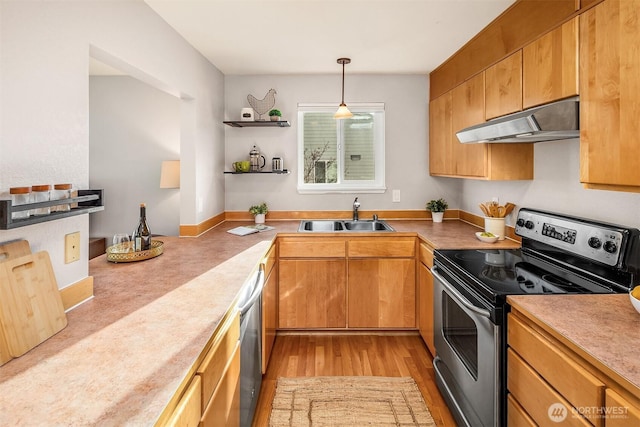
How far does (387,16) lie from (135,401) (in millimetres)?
2343

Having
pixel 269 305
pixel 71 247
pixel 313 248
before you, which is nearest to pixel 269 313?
pixel 269 305

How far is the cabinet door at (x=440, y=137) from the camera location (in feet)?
10.2

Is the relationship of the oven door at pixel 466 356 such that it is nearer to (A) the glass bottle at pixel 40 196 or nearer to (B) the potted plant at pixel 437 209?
(B) the potted plant at pixel 437 209

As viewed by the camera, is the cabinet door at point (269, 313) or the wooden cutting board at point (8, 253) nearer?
the wooden cutting board at point (8, 253)

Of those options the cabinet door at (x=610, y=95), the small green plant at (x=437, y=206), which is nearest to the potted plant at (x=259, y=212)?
the small green plant at (x=437, y=206)

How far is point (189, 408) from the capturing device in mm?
978

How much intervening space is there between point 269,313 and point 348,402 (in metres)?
0.79

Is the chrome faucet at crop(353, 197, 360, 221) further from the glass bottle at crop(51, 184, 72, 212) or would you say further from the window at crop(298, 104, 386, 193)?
the glass bottle at crop(51, 184, 72, 212)

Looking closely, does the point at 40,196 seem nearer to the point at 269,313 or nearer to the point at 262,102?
the point at 269,313

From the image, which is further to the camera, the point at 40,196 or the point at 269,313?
the point at 269,313

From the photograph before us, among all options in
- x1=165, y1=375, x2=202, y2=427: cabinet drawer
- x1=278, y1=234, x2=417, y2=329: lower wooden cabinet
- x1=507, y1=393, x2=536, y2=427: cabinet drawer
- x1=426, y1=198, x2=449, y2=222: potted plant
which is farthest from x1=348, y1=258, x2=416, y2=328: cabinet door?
x1=165, y1=375, x2=202, y2=427: cabinet drawer

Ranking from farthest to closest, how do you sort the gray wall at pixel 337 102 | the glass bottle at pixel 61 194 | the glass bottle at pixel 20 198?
the gray wall at pixel 337 102
the glass bottle at pixel 61 194
the glass bottle at pixel 20 198

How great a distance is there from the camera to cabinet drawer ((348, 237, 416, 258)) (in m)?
3.01

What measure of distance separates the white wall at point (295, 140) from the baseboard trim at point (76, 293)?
2.23 meters
